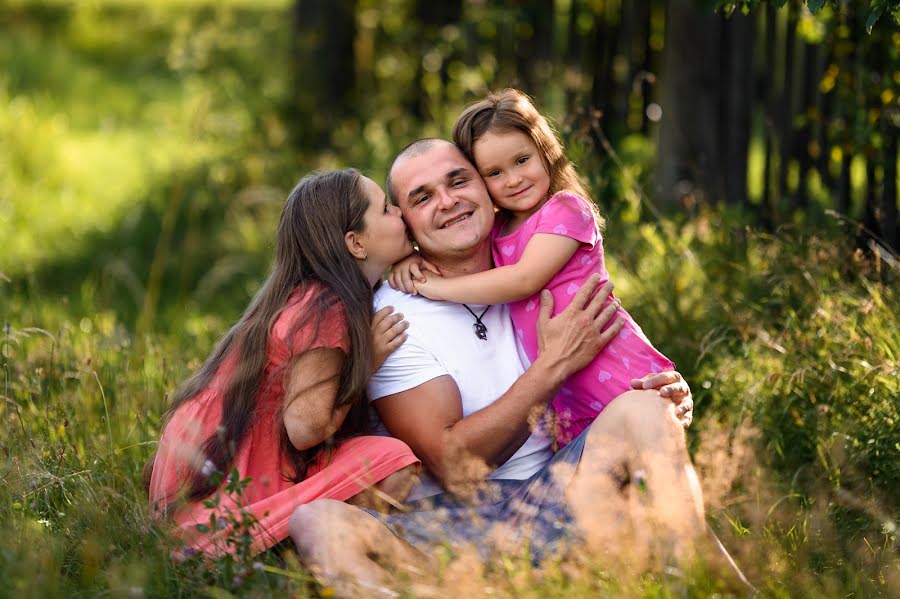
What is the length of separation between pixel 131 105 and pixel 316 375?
9.16 meters

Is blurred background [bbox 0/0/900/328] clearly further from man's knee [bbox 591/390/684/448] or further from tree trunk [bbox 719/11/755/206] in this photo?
man's knee [bbox 591/390/684/448]

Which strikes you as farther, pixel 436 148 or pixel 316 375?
pixel 436 148

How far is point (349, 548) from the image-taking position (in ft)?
9.38

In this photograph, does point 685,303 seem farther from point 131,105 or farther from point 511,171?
point 131,105

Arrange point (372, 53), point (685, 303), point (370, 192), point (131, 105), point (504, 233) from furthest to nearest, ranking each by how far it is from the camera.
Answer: point (131, 105)
point (372, 53)
point (685, 303)
point (504, 233)
point (370, 192)

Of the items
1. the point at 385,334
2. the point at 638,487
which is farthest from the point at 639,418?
the point at 385,334

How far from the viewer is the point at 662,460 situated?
9.56ft

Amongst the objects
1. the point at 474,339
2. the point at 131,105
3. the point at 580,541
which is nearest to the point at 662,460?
the point at 580,541

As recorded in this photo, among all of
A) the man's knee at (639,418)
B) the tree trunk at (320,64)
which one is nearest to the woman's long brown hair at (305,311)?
the man's knee at (639,418)

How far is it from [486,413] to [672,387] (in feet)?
1.70

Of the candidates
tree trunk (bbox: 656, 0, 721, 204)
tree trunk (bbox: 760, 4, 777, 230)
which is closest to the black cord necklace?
tree trunk (bbox: 760, 4, 777, 230)

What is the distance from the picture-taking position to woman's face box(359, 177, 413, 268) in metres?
3.35

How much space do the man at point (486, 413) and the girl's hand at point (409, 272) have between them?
0.11 feet

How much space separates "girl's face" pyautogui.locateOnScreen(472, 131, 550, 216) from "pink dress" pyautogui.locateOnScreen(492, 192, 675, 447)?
7 cm
